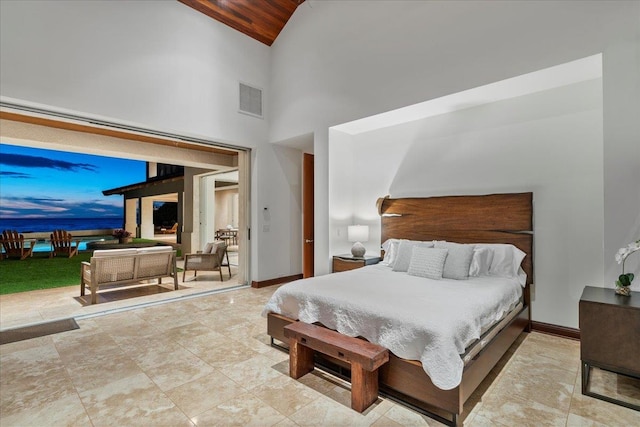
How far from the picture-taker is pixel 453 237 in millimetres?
4031

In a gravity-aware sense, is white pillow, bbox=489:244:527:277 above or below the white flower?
below

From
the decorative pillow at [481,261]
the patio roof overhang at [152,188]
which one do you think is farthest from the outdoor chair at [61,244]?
the decorative pillow at [481,261]

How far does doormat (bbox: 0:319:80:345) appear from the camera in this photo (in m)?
3.34

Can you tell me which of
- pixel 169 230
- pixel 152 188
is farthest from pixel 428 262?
pixel 169 230

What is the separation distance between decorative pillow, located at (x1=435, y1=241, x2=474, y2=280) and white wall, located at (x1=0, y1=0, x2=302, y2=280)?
333cm

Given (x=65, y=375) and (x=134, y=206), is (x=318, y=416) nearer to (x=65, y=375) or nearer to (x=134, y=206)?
(x=65, y=375)

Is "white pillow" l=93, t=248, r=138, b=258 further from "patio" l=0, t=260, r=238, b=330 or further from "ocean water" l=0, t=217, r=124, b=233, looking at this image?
"ocean water" l=0, t=217, r=124, b=233

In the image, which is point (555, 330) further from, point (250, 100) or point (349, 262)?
point (250, 100)

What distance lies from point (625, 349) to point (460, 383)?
1.31 meters

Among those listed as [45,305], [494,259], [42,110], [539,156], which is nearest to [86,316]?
[45,305]

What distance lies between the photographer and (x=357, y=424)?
1.92 metres

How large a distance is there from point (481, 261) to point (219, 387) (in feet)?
9.59

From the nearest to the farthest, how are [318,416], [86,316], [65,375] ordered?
[318,416] < [65,375] < [86,316]

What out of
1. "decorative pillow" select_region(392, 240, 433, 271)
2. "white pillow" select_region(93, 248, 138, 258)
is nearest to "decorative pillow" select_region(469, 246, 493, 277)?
"decorative pillow" select_region(392, 240, 433, 271)
